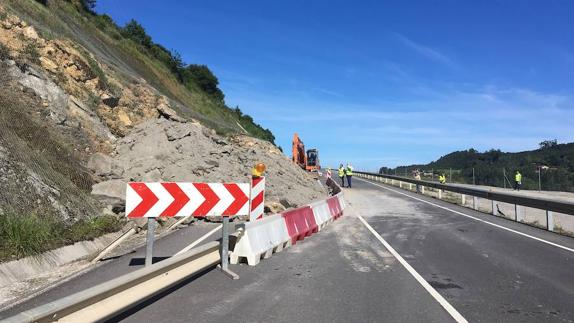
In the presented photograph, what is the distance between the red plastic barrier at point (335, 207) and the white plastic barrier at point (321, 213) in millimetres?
653

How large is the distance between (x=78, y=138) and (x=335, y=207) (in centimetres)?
995

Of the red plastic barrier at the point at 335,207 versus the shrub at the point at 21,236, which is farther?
the red plastic barrier at the point at 335,207

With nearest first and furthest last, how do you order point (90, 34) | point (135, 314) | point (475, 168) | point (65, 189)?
point (135, 314), point (65, 189), point (90, 34), point (475, 168)

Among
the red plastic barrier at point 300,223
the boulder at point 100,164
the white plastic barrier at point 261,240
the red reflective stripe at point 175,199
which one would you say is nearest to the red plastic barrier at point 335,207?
the red plastic barrier at point 300,223

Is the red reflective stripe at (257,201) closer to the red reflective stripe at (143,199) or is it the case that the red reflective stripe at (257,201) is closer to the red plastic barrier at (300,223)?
the red plastic barrier at (300,223)

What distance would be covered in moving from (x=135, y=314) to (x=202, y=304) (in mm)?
880

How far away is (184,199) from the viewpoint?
8.02 meters

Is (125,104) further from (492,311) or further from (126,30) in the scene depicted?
(126,30)

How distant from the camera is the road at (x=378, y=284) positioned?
5938 mm

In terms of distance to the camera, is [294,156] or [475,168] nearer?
[294,156]

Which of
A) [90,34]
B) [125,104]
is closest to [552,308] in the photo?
[125,104]

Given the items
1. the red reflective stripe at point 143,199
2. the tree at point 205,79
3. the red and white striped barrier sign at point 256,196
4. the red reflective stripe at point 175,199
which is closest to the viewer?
the red reflective stripe at point 143,199

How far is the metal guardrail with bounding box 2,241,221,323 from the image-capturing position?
428 centimetres

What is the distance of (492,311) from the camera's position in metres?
6.09
